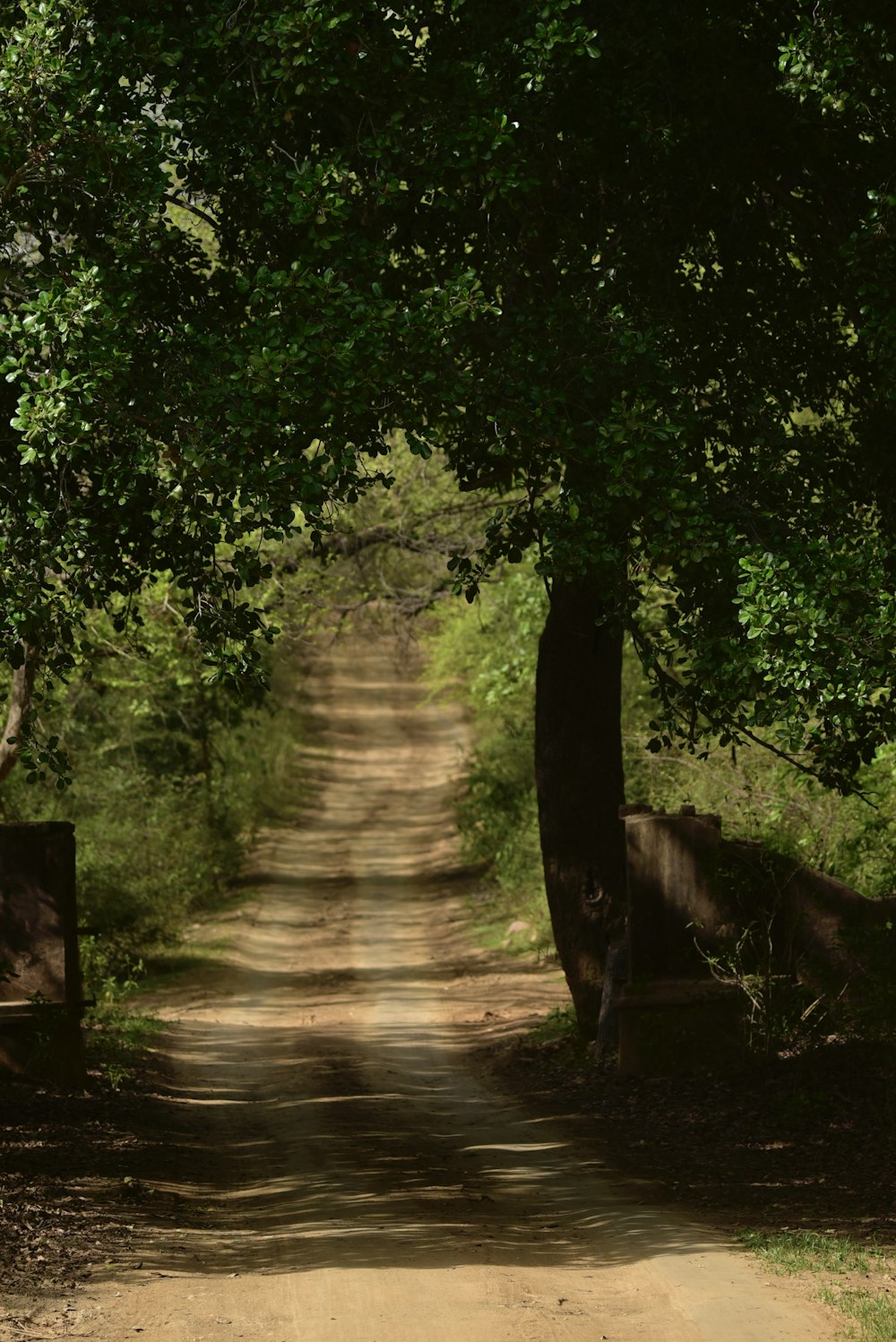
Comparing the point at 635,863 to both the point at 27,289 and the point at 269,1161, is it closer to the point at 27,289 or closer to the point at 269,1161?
the point at 269,1161

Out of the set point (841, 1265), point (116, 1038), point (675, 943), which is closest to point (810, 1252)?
point (841, 1265)

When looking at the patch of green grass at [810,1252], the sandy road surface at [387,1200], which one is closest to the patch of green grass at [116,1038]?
the sandy road surface at [387,1200]

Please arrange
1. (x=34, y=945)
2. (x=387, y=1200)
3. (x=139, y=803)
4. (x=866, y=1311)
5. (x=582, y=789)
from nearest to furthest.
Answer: (x=866, y=1311) → (x=387, y=1200) → (x=34, y=945) → (x=582, y=789) → (x=139, y=803)

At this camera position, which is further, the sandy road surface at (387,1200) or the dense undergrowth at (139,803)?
the dense undergrowth at (139,803)

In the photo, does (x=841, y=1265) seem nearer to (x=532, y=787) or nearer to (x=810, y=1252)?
(x=810, y=1252)

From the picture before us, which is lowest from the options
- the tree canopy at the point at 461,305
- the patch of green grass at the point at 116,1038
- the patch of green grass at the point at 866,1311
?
the patch of green grass at the point at 116,1038

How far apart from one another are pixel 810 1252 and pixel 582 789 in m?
5.89

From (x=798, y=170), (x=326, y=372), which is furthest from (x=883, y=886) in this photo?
(x=326, y=372)

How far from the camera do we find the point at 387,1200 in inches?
317

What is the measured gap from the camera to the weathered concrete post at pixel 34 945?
1084 cm

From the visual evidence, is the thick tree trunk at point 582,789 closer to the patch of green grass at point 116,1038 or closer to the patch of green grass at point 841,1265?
the patch of green grass at point 116,1038

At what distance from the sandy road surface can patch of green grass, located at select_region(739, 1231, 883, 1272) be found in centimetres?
19

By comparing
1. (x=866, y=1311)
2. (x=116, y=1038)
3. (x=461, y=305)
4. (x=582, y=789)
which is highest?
(x=461, y=305)

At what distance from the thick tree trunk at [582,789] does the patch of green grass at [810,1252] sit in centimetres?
522
